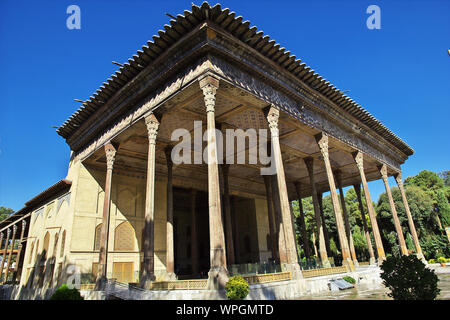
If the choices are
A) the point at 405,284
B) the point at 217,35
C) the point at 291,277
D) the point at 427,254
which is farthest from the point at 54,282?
the point at 427,254

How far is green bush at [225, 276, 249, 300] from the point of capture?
7092 millimetres

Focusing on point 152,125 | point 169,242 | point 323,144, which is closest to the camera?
point 152,125

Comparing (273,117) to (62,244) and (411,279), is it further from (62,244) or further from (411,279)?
(62,244)

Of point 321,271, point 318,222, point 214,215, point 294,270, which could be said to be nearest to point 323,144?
point 318,222

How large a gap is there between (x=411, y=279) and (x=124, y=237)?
14085 mm

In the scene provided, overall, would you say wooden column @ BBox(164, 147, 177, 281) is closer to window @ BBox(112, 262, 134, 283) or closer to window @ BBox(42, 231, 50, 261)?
window @ BBox(112, 262, 134, 283)

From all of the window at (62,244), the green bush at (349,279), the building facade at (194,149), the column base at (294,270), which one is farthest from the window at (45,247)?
the green bush at (349,279)

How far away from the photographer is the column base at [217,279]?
7.60 metres

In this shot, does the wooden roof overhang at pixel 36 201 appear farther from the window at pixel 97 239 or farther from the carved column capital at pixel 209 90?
the carved column capital at pixel 209 90

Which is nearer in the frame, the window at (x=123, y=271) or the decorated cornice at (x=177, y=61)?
the decorated cornice at (x=177, y=61)

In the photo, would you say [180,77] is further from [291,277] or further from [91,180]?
[91,180]

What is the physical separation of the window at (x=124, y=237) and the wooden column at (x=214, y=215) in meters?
9.49

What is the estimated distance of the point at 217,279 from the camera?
7.68 m

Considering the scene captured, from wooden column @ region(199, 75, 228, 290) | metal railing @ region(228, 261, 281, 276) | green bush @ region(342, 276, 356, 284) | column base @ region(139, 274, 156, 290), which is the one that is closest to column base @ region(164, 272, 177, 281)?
column base @ region(139, 274, 156, 290)
